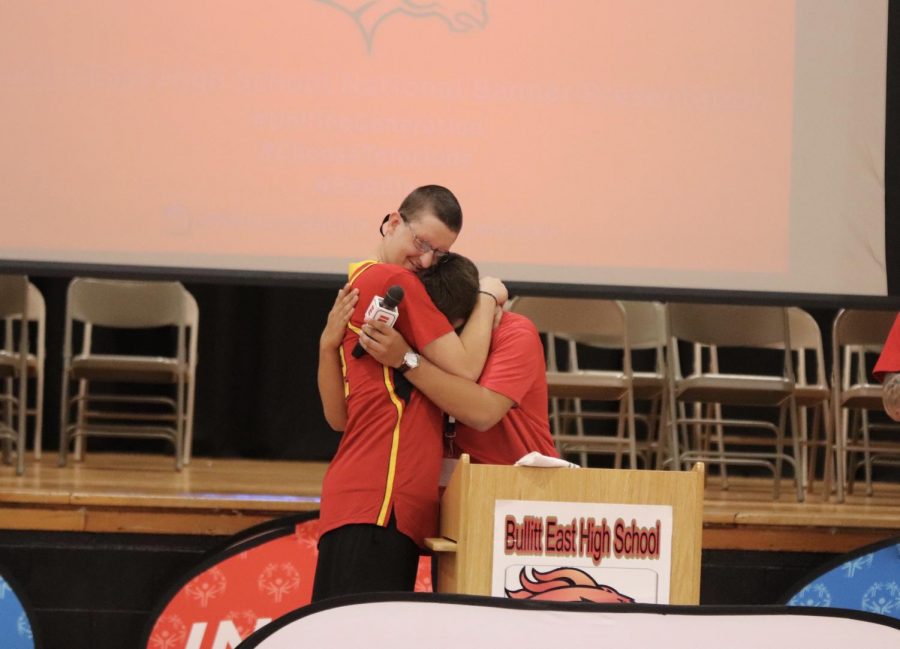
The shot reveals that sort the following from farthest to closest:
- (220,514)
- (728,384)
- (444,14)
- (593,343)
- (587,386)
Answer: (593,343), (587,386), (728,384), (444,14), (220,514)

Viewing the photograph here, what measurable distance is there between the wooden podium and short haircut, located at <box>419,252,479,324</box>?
1.19 ft

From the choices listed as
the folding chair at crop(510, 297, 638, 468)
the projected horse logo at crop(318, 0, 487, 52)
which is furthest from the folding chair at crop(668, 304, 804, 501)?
the projected horse logo at crop(318, 0, 487, 52)

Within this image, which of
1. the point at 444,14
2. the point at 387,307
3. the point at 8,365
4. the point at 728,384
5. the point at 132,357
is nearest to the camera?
the point at 387,307

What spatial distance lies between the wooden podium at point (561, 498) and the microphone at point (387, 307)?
0.32m

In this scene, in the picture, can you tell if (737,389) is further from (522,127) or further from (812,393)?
(522,127)

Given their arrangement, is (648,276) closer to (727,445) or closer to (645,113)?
(645,113)

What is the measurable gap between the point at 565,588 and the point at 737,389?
9.39ft

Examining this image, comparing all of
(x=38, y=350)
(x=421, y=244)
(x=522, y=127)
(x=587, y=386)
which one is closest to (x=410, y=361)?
(x=421, y=244)

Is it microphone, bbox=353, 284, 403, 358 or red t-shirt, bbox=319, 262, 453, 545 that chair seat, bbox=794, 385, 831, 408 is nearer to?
red t-shirt, bbox=319, 262, 453, 545

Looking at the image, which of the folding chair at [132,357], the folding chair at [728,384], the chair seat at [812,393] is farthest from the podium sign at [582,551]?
the folding chair at [132,357]

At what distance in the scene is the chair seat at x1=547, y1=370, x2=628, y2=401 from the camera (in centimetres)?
487

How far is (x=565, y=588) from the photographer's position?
208 cm

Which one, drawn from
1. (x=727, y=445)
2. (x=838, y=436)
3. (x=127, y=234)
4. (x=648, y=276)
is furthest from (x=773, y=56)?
(x=727, y=445)

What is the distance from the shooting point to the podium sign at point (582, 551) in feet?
6.80
